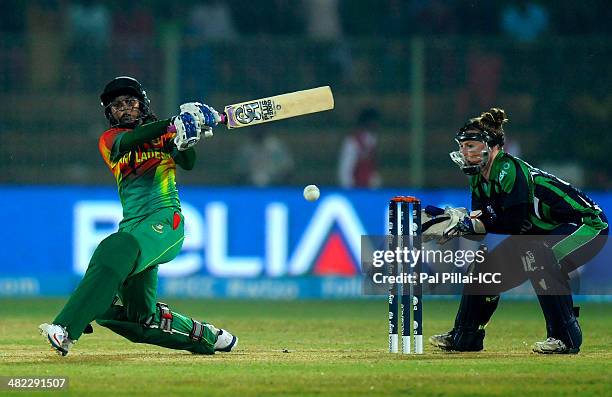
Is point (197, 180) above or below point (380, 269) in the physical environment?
above

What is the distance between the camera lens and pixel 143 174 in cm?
828

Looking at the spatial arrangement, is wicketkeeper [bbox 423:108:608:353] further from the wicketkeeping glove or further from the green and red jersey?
the green and red jersey

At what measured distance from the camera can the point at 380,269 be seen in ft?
28.2

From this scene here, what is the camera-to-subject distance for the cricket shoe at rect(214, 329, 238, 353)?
28.2 ft

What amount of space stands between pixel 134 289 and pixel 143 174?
0.71 metres

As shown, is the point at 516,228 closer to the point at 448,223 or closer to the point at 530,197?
the point at 530,197

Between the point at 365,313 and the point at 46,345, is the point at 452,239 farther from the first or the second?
the point at 365,313

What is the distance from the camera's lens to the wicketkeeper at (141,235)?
780cm

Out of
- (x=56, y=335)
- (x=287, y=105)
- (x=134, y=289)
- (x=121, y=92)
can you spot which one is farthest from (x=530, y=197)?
(x=56, y=335)

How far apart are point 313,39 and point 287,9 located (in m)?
2.21

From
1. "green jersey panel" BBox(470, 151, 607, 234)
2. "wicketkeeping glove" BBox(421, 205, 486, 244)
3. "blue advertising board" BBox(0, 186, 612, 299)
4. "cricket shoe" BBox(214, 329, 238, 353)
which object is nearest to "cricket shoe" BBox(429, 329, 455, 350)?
"wicketkeeping glove" BBox(421, 205, 486, 244)

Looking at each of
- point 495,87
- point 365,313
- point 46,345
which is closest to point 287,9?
point 495,87

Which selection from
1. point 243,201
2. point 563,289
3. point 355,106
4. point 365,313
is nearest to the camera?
point 563,289

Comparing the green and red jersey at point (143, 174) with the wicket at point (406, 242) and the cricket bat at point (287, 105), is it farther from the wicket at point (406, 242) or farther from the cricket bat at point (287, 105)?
the wicket at point (406, 242)
